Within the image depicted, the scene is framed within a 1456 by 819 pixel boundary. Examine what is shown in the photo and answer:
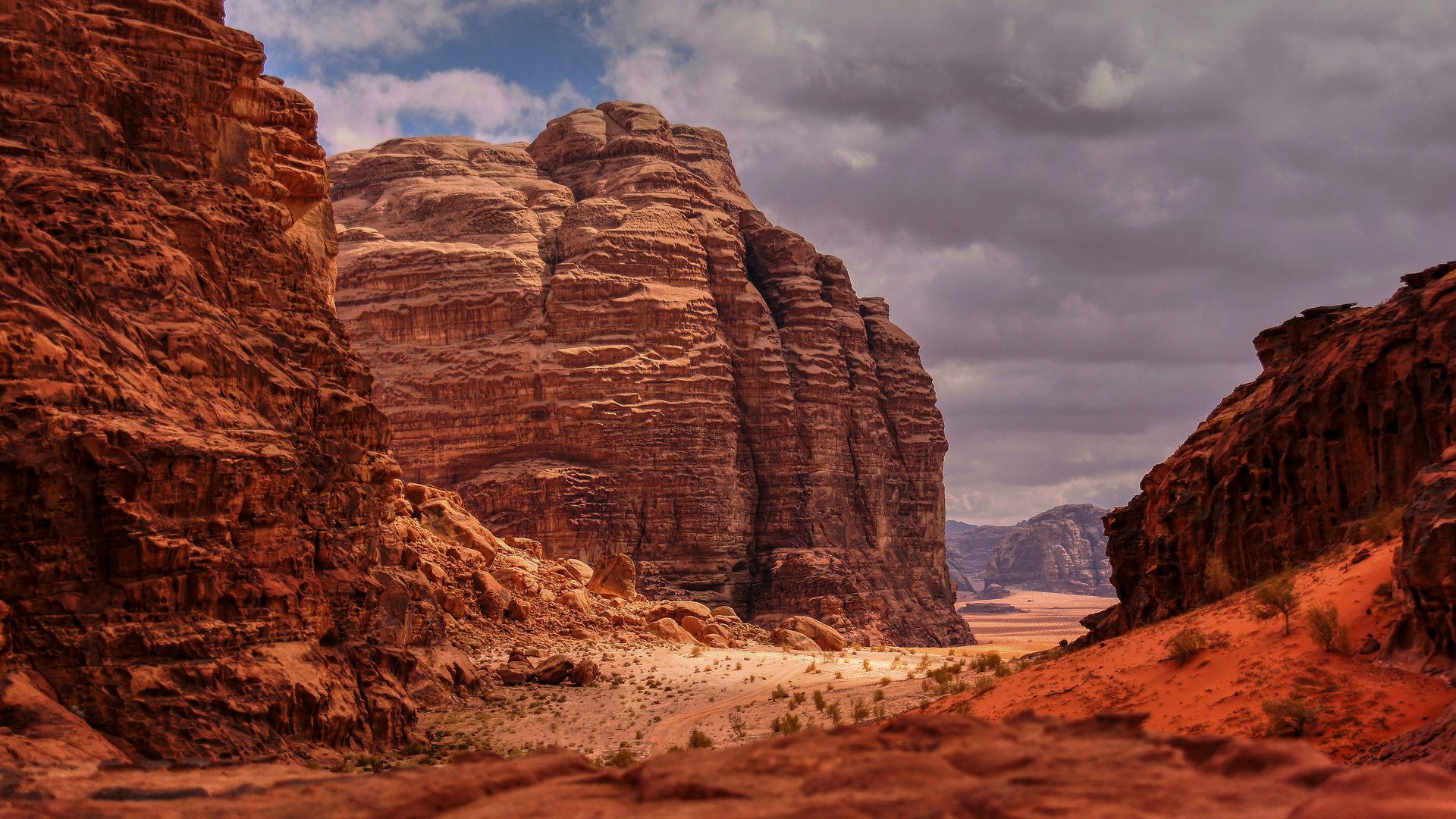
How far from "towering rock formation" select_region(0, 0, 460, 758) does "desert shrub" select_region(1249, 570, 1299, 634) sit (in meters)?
13.1

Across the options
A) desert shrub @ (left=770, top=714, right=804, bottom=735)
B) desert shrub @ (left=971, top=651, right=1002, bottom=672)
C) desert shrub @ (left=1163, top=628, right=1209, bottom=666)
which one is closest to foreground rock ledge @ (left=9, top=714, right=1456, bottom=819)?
desert shrub @ (left=1163, top=628, right=1209, bottom=666)

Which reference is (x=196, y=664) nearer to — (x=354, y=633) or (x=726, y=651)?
(x=354, y=633)

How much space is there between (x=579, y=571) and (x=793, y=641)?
35.2 feet

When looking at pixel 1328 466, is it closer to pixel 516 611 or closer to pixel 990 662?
pixel 990 662

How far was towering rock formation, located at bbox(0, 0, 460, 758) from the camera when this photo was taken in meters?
12.6

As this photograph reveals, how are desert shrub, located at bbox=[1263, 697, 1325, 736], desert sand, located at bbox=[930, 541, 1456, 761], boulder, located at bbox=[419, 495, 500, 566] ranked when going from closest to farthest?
1. desert sand, located at bbox=[930, 541, 1456, 761]
2. desert shrub, located at bbox=[1263, 697, 1325, 736]
3. boulder, located at bbox=[419, 495, 500, 566]

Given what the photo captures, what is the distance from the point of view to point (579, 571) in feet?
149

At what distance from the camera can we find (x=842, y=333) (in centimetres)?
7869

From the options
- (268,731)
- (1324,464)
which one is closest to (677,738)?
(268,731)

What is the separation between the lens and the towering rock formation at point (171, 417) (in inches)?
495

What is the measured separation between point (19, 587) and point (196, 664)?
2.32 meters

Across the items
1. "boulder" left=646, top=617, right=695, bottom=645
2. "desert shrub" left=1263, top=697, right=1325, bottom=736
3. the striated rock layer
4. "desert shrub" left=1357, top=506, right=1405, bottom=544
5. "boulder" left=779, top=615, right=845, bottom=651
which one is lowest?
"boulder" left=779, top=615, right=845, bottom=651

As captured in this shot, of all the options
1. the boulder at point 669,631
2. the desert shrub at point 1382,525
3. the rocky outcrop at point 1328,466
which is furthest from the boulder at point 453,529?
the desert shrub at point 1382,525

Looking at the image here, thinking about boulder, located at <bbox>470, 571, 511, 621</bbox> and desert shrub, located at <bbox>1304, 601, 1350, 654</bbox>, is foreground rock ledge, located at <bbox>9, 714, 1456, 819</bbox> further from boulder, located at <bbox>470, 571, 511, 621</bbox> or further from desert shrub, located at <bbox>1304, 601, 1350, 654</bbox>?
boulder, located at <bbox>470, 571, 511, 621</bbox>
